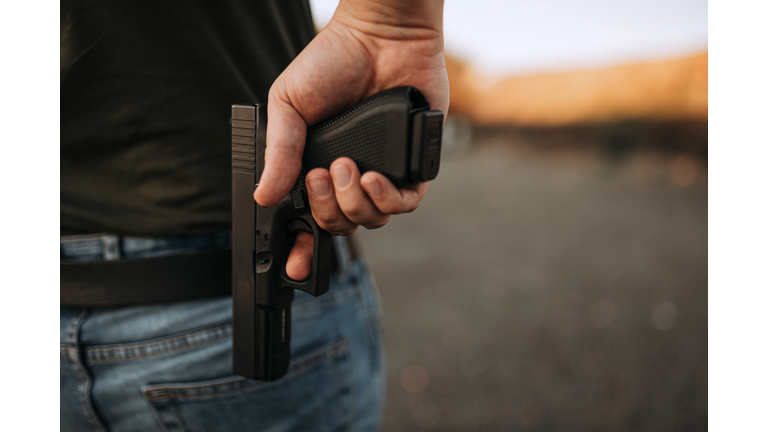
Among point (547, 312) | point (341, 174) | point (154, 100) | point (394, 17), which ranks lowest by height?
point (547, 312)

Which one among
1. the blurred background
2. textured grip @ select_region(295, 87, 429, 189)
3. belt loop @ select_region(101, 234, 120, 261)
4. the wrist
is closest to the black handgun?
textured grip @ select_region(295, 87, 429, 189)

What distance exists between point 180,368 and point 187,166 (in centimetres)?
51

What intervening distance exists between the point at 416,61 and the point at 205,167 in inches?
24.3

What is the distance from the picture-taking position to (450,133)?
766 inches

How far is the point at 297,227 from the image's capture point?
43.8 inches

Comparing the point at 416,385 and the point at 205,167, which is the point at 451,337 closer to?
the point at 416,385

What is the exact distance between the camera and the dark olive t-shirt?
99 cm

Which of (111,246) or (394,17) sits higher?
(394,17)

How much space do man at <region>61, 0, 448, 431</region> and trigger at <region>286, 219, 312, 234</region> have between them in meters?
0.05

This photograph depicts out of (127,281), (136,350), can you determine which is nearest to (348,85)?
(127,281)

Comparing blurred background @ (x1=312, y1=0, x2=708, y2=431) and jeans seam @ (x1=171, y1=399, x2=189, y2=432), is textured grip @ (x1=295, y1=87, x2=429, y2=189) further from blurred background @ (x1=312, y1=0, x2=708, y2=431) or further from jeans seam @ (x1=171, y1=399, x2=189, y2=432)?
blurred background @ (x1=312, y1=0, x2=708, y2=431)

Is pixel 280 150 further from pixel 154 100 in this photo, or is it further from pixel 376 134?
pixel 154 100

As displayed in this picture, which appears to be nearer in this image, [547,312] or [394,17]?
[394,17]

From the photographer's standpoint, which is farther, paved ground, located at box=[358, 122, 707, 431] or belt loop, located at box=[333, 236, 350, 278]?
paved ground, located at box=[358, 122, 707, 431]
